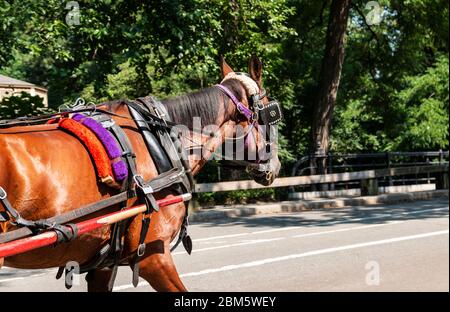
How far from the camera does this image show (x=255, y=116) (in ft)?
15.8

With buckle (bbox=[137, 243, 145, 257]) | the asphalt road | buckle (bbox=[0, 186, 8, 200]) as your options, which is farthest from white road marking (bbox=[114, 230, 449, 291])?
buckle (bbox=[0, 186, 8, 200])

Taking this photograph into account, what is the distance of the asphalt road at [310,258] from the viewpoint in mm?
7160

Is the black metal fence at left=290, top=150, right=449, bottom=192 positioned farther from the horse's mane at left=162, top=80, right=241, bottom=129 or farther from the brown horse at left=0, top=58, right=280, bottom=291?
the brown horse at left=0, top=58, right=280, bottom=291

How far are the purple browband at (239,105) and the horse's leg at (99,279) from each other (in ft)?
5.13

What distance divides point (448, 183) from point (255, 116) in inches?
754

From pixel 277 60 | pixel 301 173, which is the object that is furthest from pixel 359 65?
pixel 277 60

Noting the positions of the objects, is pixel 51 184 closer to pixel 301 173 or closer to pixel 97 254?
pixel 97 254

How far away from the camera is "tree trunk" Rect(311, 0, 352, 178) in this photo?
18734 millimetres

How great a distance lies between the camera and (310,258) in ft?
29.1

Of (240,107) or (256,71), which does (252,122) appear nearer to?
(240,107)

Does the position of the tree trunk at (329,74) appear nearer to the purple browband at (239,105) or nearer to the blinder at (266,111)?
the blinder at (266,111)

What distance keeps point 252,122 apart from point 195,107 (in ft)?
1.61

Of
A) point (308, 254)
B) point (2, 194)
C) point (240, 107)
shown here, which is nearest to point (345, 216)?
point (308, 254)

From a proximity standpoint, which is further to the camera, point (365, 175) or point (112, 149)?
point (365, 175)
